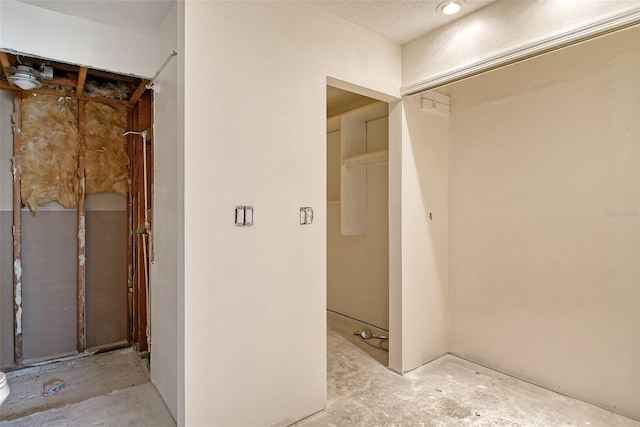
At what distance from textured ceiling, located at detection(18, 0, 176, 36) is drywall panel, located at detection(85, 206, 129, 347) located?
167cm

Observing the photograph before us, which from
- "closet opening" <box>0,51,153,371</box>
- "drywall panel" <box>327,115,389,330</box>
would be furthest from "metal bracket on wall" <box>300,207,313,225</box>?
"drywall panel" <box>327,115,389,330</box>

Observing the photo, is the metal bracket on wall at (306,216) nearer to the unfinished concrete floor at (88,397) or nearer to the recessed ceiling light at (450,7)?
the unfinished concrete floor at (88,397)

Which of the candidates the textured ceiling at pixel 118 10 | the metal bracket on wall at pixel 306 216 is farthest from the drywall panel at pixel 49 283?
the metal bracket on wall at pixel 306 216

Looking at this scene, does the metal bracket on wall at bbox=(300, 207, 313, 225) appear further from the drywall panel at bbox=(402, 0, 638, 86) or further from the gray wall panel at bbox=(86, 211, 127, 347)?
the gray wall panel at bbox=(86, 211, 127, 347)

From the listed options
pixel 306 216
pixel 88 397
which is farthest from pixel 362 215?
pixel 88 397

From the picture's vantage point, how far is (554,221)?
2.57 meters

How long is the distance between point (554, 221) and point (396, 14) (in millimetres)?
1936

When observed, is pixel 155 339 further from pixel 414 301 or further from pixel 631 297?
pixel 631 297

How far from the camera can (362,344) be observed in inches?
136

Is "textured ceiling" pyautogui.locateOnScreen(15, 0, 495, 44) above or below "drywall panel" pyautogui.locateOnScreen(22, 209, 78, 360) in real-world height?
above

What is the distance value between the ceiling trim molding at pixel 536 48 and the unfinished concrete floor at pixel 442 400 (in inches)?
91.4

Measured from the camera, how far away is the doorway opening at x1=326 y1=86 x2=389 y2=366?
3797mm

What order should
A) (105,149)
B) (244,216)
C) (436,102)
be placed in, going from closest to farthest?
(244,216) < (436,102) < (105,149)

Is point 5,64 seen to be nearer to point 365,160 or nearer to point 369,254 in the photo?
point 365,160
